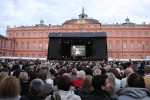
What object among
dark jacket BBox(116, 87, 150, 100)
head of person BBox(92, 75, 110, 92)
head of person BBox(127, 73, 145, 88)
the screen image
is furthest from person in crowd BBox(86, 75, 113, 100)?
the screen image

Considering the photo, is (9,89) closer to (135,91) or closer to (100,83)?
(100,83)

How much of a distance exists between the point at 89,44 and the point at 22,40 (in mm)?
57591

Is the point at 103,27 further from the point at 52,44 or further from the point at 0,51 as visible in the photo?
the point at 52,44

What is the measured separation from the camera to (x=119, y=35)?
75.0 m

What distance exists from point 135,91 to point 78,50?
23501 mm

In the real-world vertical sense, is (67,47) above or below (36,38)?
below

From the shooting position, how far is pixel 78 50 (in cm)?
2706

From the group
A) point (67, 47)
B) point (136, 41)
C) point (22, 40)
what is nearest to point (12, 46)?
point (22, 40)

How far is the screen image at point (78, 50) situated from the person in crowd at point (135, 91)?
23162mm

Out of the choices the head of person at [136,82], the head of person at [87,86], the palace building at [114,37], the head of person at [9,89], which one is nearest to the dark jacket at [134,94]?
the head of person at [136,82]

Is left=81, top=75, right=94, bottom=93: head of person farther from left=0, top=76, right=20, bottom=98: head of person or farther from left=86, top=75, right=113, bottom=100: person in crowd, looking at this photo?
left=0, top=76, right=20, bottom=98: head of person

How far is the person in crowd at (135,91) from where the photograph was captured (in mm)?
3527

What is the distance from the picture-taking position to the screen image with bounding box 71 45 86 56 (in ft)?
88.8

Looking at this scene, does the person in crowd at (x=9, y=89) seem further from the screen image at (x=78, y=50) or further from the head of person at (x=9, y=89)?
the screen image at (x=78, y=50)
